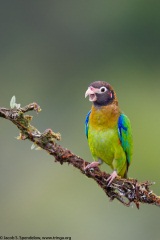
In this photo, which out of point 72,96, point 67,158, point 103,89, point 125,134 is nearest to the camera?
point 67,158

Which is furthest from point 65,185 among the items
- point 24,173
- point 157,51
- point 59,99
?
point 157,51

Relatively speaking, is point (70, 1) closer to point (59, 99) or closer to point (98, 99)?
point (59, 99)

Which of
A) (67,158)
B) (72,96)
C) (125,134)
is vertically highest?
(72,96)

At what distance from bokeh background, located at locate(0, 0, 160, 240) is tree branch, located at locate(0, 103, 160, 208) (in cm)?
1391

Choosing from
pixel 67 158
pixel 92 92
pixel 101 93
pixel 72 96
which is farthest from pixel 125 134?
pixel 72 96

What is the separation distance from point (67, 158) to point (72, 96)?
88.2 ft

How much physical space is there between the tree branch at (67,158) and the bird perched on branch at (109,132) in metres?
1.45

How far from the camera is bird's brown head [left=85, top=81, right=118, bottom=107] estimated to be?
9895mm

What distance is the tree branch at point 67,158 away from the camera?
26.8 ft

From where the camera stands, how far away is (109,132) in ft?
33.6

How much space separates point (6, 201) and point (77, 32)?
15.0 m

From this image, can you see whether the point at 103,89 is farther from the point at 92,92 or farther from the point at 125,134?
the point at 125,134

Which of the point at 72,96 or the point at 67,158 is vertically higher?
the point at 72,96

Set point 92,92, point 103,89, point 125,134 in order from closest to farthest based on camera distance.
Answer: point 92,92
point 103,89
point 125,134
